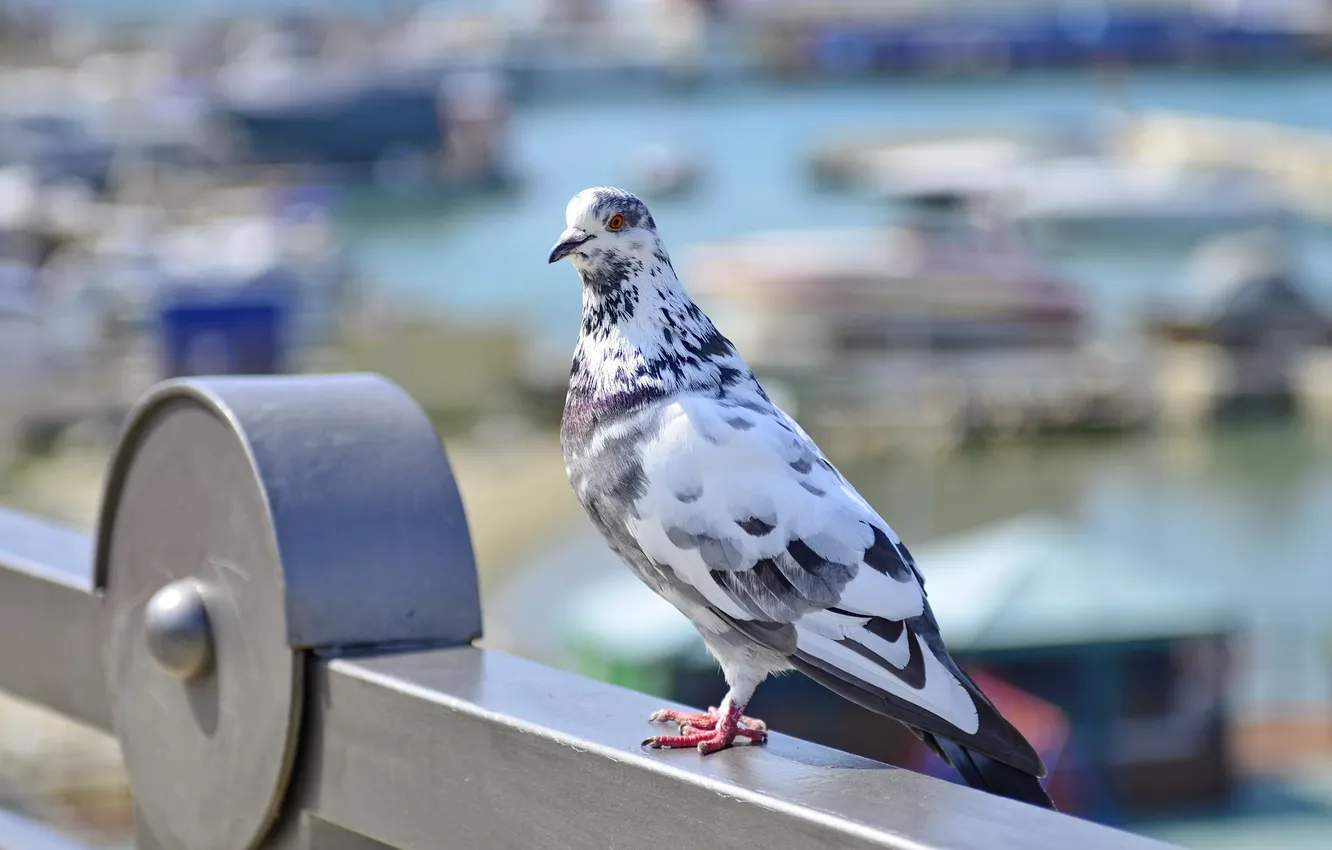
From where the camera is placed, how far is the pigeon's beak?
154cm

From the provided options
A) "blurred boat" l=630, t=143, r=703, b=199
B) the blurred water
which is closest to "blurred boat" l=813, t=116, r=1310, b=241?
the blurred water

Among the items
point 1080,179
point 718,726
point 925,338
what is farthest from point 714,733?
point 1080,179

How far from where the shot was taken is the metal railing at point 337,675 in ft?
4.18

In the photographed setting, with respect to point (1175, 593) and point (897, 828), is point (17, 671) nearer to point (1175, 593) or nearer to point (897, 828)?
point (897, 828)

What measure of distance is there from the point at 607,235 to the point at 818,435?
1015 inches

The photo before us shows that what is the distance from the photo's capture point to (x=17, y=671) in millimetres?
1962

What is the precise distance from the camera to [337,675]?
4.81ft

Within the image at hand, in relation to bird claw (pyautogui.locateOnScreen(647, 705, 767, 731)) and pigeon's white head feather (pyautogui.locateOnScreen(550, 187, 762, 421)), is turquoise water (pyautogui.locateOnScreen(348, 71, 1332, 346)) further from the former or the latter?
bird claw (pyautogui.locateOnScreen(647, 705, 767, 731))

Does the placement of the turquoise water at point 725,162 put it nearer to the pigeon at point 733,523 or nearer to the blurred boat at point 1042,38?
the blurred boat at point 1042,38

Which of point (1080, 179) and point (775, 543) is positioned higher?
point (1080, 179)

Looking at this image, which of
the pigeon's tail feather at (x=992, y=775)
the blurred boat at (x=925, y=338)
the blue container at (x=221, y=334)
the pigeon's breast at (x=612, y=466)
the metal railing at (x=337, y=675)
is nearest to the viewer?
the metal railing at (x=337, y=675)

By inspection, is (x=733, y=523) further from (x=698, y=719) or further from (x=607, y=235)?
(x=607, y=235)

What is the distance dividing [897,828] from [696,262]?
31873 millimetres

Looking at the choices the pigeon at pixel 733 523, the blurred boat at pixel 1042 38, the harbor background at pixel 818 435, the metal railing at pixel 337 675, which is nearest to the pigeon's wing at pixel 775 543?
the pigeon at pixel 733 523
